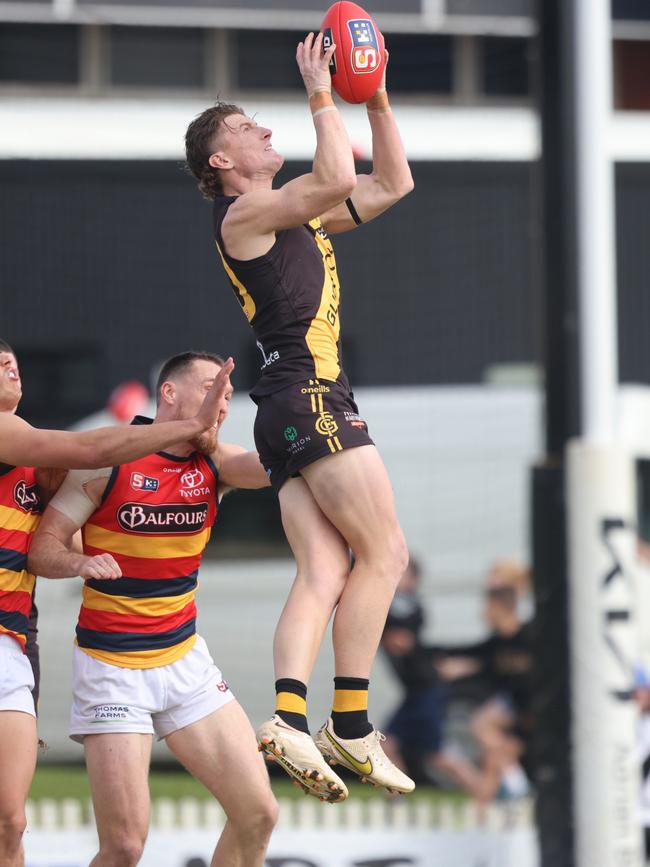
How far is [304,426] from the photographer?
4.79m

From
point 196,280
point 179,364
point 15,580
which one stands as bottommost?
point 15,580

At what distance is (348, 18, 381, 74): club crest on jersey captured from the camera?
483cm

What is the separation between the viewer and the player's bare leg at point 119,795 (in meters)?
5.20

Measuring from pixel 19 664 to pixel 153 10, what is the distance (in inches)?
338

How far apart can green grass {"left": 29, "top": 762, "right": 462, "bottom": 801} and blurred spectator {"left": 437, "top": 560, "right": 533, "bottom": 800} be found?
19.6 inches

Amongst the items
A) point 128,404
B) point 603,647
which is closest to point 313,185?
point 603,647

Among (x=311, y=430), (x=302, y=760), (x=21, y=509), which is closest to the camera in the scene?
(x=302, y=760)

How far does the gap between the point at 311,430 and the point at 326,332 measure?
0.34 meters

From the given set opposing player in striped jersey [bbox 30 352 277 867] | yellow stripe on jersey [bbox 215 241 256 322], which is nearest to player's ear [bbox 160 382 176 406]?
opposing player in striped jersey [bbox 30 352 277 867]

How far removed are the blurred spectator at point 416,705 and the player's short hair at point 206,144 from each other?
5.78m

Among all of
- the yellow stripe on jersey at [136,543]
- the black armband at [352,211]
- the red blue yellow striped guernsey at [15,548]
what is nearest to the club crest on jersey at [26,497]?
the red blue yellow striped guernsey at [15,548]

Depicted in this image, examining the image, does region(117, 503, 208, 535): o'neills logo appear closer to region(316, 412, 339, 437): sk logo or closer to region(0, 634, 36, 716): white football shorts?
region(0, 634, 36, 716): white football shorts

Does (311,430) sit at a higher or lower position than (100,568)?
higher

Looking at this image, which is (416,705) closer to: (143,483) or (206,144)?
(143,483)
